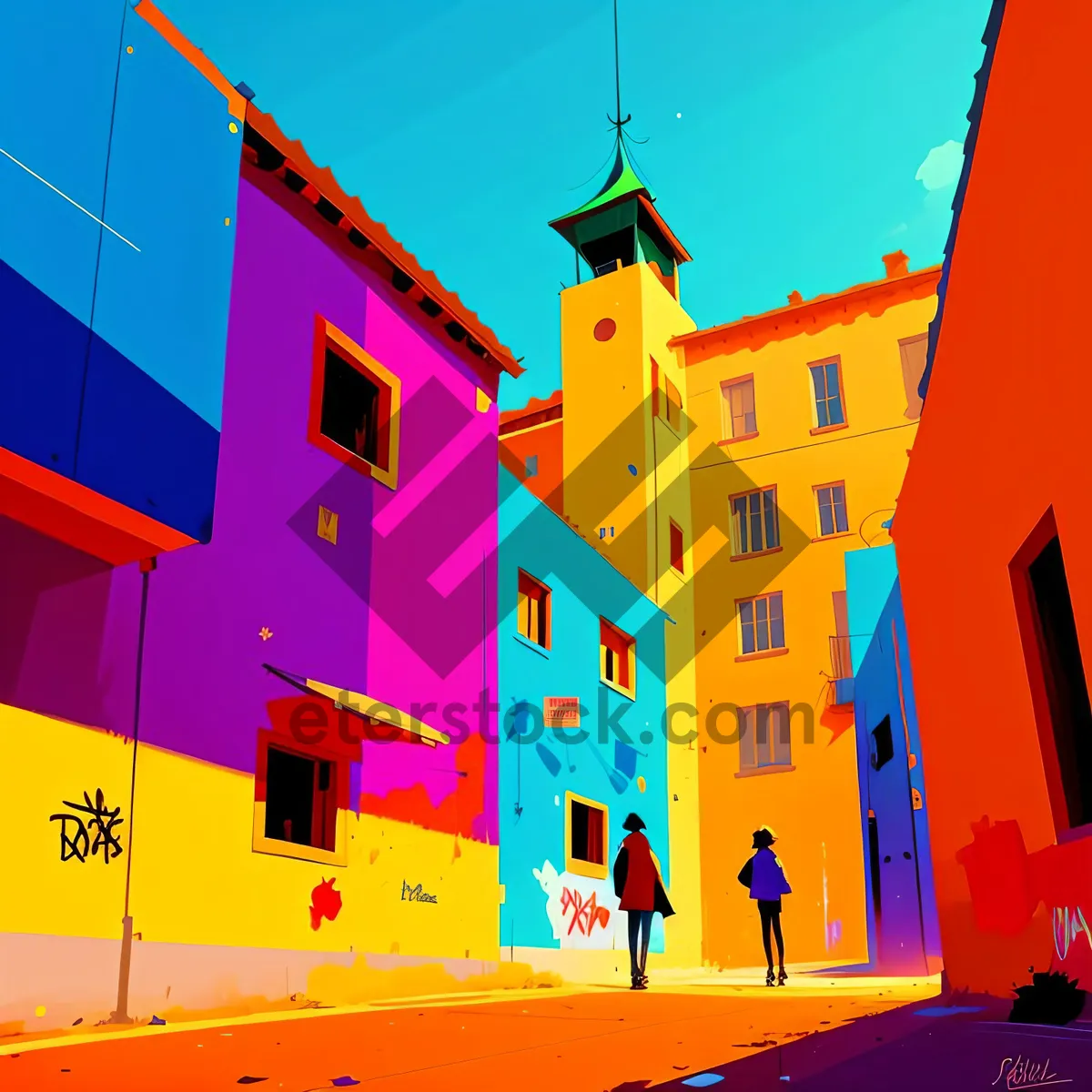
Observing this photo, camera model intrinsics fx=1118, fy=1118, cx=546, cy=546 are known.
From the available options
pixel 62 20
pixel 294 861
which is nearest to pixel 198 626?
pixel 294 861

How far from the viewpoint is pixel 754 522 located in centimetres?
2506

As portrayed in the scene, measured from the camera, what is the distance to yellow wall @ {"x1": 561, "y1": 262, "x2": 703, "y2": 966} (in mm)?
22562

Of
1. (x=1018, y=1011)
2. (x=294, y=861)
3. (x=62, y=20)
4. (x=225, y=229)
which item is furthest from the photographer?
(x=294, y=861)

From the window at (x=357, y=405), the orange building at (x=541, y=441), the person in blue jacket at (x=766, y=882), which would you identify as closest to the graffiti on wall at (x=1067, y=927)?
the person in blue jacket at (x=766, y=882)

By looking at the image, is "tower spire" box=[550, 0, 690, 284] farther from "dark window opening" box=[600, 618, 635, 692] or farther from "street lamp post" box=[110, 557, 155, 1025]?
"street lamp post" box=[110, 557, 155, 1025]

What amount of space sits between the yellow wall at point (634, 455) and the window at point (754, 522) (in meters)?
1.09

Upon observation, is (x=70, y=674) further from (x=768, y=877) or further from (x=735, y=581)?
(x=735, y=581)

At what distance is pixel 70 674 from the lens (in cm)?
727

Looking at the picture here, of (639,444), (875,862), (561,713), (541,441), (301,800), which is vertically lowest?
(875,862)

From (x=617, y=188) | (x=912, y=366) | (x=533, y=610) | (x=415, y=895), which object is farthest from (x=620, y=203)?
(x=415, y=895)

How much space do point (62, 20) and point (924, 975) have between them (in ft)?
49.1

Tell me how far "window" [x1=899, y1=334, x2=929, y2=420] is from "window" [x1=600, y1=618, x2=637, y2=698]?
30.0 feet

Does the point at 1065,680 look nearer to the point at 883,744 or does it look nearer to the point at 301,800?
the point at 301,800

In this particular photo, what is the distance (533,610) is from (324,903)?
22.0 ft
